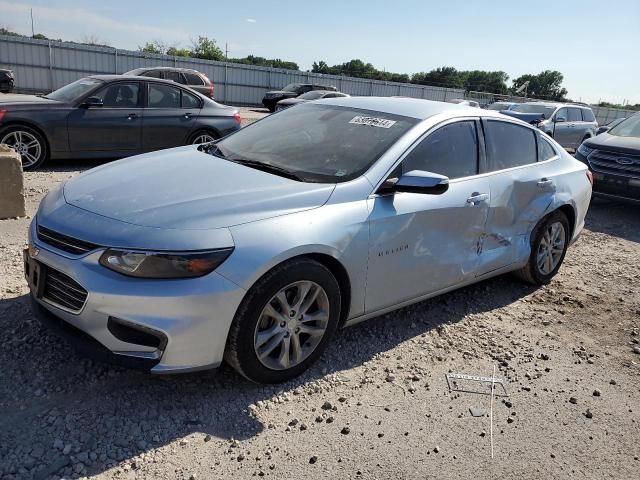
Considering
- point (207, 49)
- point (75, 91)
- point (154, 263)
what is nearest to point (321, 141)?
point (154, 263)

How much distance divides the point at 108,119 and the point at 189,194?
20.6ft

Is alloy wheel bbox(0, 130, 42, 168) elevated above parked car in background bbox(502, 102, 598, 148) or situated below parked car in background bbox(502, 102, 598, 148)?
below

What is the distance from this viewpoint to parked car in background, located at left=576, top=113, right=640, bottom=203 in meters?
8.53

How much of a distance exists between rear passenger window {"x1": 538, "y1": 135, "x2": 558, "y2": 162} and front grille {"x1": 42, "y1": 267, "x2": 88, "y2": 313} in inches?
156

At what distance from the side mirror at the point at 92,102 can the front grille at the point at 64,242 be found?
604 cm

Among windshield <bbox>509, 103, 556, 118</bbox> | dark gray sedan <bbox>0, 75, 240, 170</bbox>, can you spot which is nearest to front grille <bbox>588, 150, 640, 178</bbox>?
dark gray sedan <bbox>0, 75, 240, 170</bbox>

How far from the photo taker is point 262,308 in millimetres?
2932

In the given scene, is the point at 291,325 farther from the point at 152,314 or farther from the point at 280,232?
the point at 152,314

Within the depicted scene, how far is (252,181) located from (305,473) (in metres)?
1.65

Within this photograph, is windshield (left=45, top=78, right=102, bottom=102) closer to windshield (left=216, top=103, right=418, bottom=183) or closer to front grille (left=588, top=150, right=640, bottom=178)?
windshield (left=216, top=103, right=418, bottom=183)

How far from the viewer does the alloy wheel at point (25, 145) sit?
790cm

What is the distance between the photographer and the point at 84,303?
271 cm

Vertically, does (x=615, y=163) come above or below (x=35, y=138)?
above

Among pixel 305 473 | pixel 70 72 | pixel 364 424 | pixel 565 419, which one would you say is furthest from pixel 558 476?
pixel 70 72
